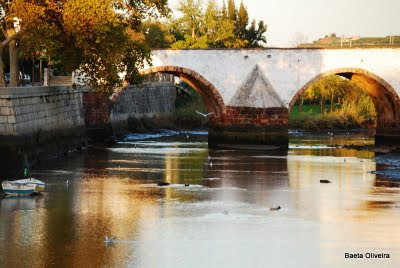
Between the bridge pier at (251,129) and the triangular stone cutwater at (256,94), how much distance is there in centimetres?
27

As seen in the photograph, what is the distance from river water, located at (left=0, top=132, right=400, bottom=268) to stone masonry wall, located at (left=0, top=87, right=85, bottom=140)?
1888mm

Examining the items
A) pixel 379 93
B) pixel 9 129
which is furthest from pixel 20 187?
pixel 379 93

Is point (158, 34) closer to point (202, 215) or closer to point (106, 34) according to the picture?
point (106, 34)

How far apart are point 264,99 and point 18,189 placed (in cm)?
2402

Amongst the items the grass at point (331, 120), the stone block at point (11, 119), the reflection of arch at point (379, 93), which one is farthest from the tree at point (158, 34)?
the stone block at point (11, 119)

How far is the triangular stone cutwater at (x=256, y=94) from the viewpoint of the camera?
51062mm

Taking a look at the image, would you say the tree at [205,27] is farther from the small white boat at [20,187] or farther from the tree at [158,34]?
the small white boat at [20,187]

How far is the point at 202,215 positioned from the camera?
1030 inches

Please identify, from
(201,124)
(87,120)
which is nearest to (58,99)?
(87,120)

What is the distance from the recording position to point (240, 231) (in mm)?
23969

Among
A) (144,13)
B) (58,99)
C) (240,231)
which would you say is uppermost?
(144,13)

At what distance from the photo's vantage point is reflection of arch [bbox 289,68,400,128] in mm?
51062

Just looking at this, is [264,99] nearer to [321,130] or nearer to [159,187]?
[321,130]

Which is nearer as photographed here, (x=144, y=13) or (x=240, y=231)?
(x=240, y=231)
